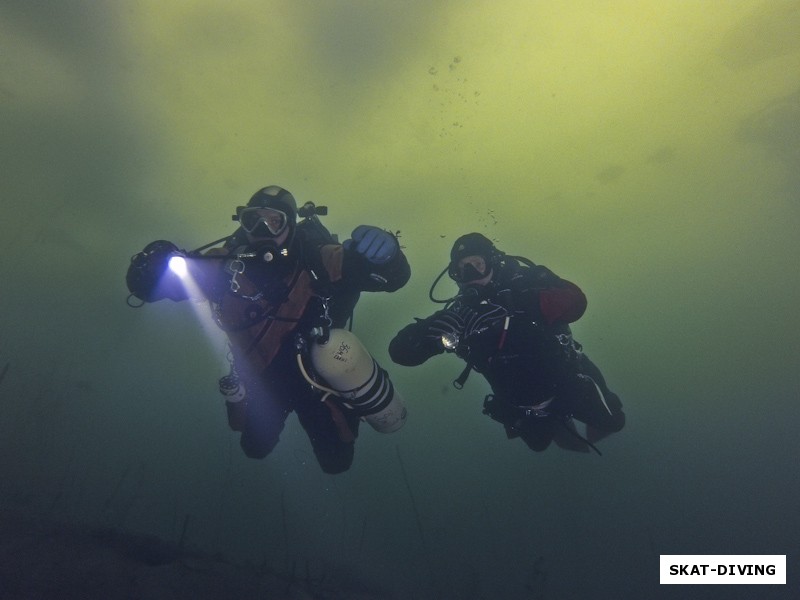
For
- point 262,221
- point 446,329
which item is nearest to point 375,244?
point 262,221

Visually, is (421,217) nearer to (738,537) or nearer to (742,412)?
(738,537)

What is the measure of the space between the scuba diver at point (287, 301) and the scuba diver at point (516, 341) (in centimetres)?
107

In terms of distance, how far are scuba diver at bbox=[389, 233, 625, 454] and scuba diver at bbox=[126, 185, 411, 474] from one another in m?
1.07

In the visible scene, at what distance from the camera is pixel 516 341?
5.58 metres

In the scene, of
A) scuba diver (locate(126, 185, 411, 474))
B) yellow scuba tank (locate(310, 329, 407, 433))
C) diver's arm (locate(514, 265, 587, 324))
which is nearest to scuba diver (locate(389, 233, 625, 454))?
diver's arm (locate(514, 265, 587, 324))

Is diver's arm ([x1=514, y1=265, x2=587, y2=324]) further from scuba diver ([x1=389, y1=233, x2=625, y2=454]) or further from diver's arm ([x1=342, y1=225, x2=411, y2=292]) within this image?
diver's arm ([x1=342, y1=225, x2=411, y2=292])

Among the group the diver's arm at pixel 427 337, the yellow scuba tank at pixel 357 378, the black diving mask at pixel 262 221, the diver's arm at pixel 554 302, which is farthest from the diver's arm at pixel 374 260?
the diver's arm at pixel 554 302

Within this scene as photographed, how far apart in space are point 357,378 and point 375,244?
146 cm

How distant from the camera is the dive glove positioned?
375 centimetres

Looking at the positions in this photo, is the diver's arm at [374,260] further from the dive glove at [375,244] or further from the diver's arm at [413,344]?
the diver's arm at [413,344]

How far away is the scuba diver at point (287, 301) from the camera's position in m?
4.08

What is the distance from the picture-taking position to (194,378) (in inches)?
1468

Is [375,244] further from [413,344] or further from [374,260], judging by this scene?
[413,344]

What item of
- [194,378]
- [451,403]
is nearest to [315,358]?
[451,403]
